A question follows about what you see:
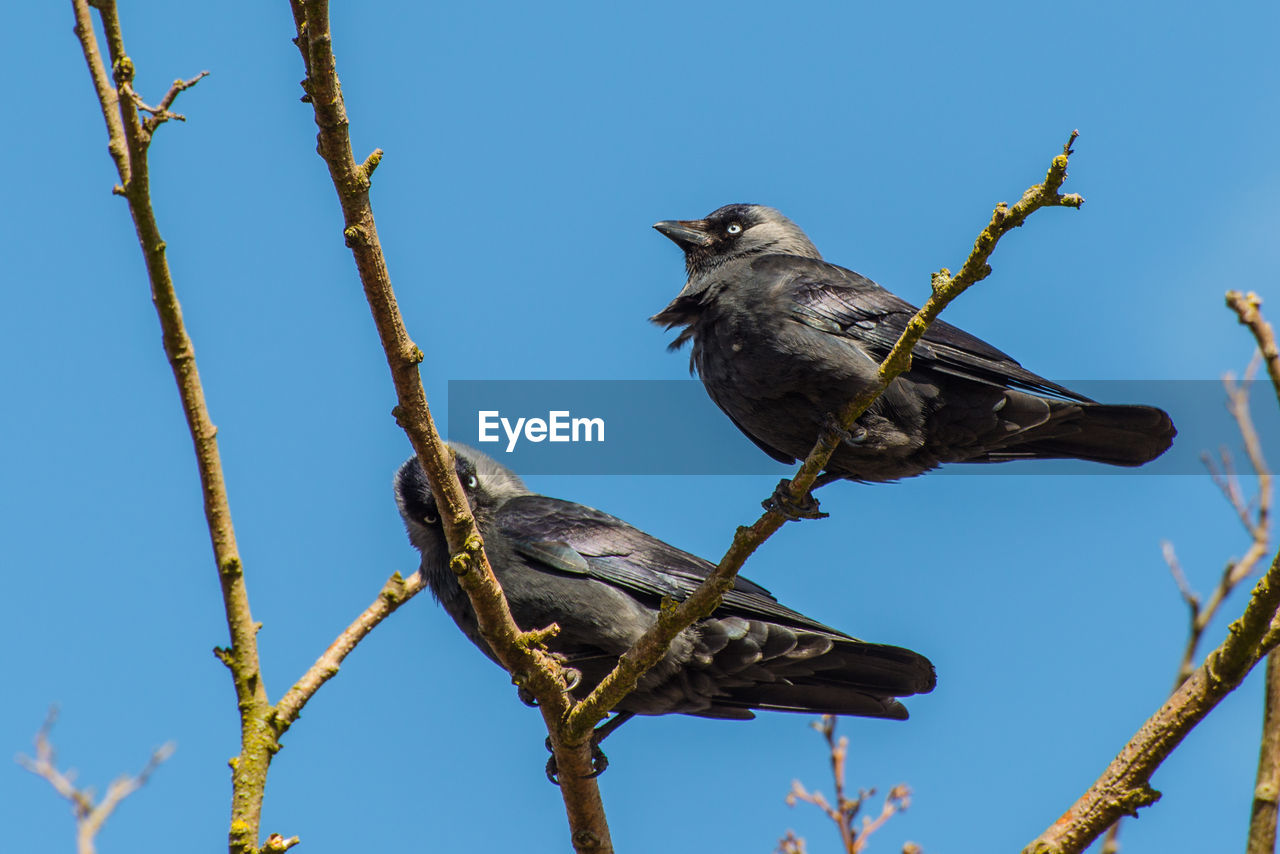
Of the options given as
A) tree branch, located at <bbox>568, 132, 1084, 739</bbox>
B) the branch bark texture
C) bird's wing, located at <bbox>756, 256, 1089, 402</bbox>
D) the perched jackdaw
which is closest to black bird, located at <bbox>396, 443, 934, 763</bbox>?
the perched jackdaw

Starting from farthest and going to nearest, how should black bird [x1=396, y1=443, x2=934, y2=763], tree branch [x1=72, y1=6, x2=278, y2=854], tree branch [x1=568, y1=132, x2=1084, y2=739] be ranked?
1. black bird [x1=396, y1=443, x2=934, y2=763]
2. tree branch [x1=72, y1=6, x2=278, y2=854]
3. tree branch [x1=568, y1=132, x2=1084, y2=739]

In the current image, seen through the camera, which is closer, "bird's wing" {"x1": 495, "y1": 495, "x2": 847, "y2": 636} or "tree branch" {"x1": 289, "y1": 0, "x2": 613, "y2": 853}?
"tree branch" {"x1": 289, "y1": 0, "x2": 613, "y2": 853}

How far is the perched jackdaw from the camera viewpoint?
6.59 m

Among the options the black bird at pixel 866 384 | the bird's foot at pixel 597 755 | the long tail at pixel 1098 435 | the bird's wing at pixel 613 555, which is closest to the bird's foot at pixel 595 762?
the bird's foot at pixel 597 755

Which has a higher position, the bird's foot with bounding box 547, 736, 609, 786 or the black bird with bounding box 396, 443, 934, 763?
the black bird with bounding box 396, 443, 934, 763

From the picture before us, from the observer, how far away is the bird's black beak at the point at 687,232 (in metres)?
8.23

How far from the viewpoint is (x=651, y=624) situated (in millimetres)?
6707

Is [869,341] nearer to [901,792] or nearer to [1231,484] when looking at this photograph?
[1231,484]

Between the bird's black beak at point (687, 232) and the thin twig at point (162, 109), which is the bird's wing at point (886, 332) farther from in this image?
the thin twig at point (162, 109)

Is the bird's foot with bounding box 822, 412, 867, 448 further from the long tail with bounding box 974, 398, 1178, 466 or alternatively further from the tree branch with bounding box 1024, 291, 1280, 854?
the tree branch with bounding box 1024, 291, 1280, 854

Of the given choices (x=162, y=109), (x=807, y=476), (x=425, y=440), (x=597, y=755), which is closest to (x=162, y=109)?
(x=162, y=109)

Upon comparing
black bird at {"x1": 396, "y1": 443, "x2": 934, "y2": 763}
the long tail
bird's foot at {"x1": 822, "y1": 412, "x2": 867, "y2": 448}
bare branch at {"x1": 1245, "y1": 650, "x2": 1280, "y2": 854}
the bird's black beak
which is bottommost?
bare branch at {"x1": 1245, "y1": 650, "x2": 1280, "y2": 854}

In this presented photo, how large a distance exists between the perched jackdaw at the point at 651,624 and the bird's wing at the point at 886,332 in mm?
1530

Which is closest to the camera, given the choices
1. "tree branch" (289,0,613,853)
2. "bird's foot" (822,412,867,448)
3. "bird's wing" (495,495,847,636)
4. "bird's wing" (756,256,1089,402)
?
"tree branch" (289,0,613,853)
